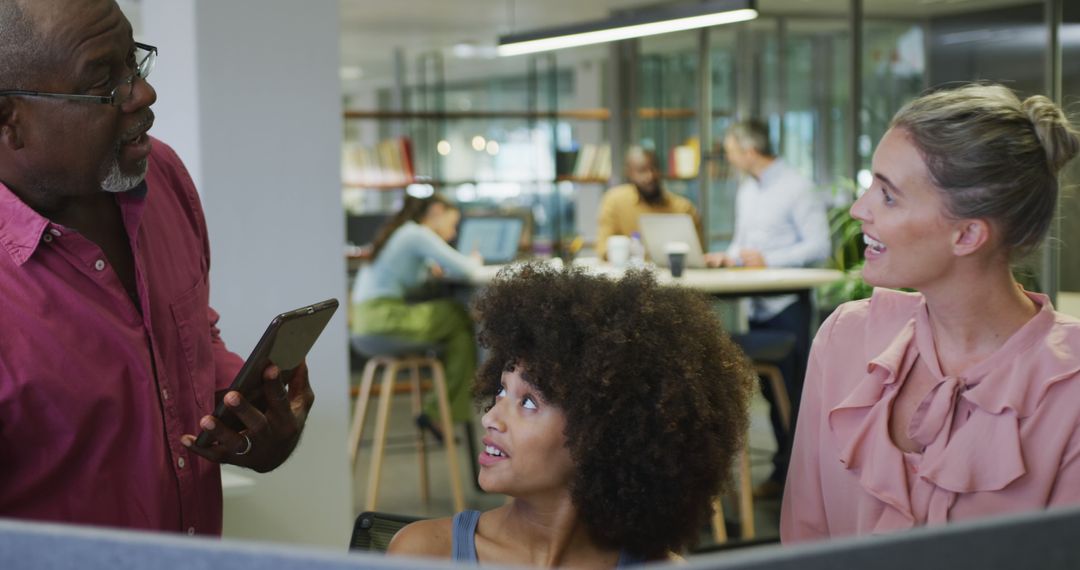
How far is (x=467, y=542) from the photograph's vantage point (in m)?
1.39

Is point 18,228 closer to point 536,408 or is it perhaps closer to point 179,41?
point 536,408

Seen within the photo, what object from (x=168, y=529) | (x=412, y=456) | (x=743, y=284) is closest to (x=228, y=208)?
(x=168, y=529)

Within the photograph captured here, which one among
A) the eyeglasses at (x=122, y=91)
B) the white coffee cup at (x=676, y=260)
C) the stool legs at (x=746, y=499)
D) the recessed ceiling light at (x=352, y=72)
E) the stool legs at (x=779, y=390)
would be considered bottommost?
the stool legs at (x=746, y=499)

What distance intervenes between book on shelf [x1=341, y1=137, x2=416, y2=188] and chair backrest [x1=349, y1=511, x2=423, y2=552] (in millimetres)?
7699

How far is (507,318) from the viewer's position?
4.76 feet

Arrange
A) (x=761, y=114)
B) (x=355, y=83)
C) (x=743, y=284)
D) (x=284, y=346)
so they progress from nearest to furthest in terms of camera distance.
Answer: (x=284, y=346), (x=743, y=284), (x=761, y=114), (x=355, y=83)

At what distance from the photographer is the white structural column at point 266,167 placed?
3.02 metres

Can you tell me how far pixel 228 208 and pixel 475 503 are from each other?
242cm

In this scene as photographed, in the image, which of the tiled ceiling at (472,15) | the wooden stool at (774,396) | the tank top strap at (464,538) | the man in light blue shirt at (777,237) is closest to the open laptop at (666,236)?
the man in light blue shirt at (777,237)

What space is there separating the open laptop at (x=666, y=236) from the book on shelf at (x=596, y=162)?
13.0 feet

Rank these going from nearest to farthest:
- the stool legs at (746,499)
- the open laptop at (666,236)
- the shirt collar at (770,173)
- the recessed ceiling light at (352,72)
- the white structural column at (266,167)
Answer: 1. the white structural column at (266,167)
2. the stool legs at (746,499)
3. the open laptop at (666,236)
4. the shirt collar at (770,173)
5. the recessed ceiling light at (352,72)

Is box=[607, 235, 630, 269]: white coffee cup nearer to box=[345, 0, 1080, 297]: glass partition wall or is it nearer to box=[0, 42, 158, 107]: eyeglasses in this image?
box=[345, 0, 1080, 297]: glass partition wall

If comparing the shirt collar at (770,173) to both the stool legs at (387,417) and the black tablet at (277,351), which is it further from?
the black tablet at (277,351)

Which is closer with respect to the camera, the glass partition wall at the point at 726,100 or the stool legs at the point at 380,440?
the stool legs at the point at 380,440
